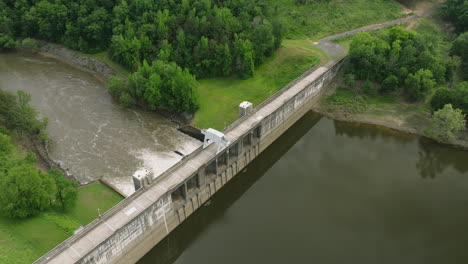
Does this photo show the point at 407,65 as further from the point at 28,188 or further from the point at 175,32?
the point at 28,188

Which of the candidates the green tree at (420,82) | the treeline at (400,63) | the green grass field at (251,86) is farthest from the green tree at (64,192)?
the green tree at (420,82)

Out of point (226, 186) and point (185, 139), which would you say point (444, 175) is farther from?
point (185, 139)

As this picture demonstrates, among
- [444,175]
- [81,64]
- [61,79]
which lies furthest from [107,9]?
[444,175]

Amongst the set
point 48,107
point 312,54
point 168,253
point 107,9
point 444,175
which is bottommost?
point 168,253

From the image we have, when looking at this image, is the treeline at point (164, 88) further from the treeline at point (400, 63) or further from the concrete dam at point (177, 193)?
the treeline at point (400, 63)

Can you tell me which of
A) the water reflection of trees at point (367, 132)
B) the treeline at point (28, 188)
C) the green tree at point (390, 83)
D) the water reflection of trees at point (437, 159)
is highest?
the green tree at point (390, 83)

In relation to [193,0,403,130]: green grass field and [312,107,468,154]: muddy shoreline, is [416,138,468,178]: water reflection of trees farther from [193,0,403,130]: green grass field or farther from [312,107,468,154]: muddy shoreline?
[193,0,403,130]: green grass field
